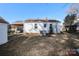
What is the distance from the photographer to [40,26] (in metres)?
5.98

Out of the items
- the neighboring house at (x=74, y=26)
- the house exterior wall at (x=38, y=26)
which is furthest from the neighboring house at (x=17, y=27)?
the neighboring house at (x=74, y=26)

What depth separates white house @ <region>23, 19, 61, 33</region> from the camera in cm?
595

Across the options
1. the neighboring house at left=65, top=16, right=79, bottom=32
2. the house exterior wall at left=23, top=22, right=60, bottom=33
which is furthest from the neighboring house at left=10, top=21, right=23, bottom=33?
the neighboring house at left=65, top=16, right=79, bottom=32

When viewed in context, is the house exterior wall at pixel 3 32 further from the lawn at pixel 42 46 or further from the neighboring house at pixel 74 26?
the neighboring house at pixel 74 26

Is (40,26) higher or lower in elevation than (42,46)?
higher

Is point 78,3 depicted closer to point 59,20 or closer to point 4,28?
point 59,20

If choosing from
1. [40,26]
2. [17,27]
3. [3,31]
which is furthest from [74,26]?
[3,31]

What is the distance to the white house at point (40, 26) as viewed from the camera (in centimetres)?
595

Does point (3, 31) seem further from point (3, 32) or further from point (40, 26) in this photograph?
point (40, 26)

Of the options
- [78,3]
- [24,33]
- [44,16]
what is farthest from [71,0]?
[24,33]

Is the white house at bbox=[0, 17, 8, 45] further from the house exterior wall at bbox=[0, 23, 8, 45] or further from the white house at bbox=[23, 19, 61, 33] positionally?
the white house at bbox=[23, 19, 61, 33]

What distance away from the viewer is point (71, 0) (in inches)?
234

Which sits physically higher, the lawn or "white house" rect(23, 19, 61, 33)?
"white house" rect(23, 19, 61, 33)

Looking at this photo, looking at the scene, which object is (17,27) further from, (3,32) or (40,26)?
(40,26)
